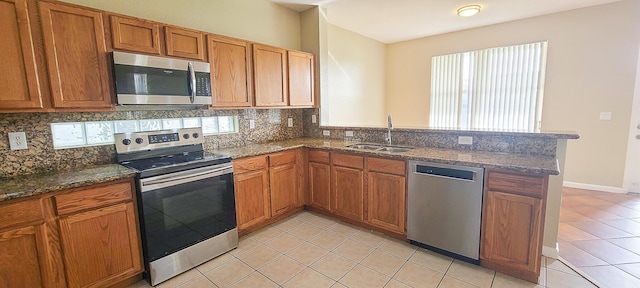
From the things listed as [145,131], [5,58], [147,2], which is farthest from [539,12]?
[5,58]

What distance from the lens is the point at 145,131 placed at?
2479 millimetres

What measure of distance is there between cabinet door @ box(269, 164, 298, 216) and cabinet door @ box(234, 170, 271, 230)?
85mm

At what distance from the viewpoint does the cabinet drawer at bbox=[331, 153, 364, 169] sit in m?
2.88

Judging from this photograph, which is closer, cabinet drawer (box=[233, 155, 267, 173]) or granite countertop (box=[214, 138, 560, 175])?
granite countertop (box=[214, 138, 560, 175])

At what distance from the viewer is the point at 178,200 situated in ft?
7.21

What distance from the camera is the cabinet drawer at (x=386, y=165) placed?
2.58m

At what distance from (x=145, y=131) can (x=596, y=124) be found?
5.94 metres

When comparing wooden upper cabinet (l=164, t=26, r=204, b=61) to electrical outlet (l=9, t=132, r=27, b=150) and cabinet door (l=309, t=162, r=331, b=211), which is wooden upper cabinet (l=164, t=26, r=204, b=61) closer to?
electrical outlet (l=9, t=132, r=27, b=150)

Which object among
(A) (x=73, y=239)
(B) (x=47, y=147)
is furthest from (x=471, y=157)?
(B) (x=47, y=147)

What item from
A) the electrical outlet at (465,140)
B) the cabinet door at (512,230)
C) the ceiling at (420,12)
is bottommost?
the cabinet door at (512,230)

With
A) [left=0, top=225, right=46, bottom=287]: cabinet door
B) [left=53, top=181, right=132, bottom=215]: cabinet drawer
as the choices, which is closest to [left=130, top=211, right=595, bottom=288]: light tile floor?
[left=0, top=225, right=46, bottom=287]: cabinet door

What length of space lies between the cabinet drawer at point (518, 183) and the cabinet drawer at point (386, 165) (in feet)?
2.36

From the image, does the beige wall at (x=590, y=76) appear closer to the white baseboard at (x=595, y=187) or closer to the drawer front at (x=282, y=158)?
the white baseboard at (x=595, y=187)

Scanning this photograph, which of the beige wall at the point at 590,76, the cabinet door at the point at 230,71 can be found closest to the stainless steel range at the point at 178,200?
the cabinet door at the point at 230,71
